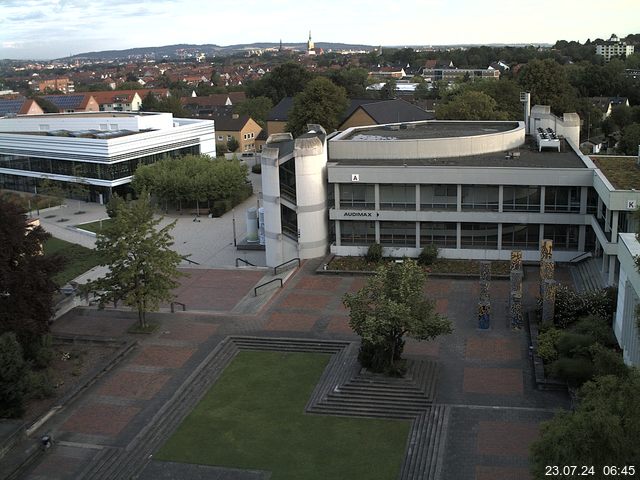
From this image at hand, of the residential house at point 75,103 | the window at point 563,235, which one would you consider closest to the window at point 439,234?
the window at point 563,235

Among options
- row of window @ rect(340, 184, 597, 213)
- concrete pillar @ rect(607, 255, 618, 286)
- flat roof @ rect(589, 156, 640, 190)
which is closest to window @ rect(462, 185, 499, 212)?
row of window @ rect(340, 184, 597, 213)

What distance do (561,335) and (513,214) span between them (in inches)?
528

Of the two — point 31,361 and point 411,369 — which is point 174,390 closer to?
point 31,361

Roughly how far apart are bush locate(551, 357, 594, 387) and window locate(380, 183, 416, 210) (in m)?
17.1

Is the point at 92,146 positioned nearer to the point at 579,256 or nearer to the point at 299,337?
the point at 299,337

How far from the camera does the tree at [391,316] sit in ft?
81.0

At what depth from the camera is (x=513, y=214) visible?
126ft

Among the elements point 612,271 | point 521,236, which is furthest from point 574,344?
point 521,236

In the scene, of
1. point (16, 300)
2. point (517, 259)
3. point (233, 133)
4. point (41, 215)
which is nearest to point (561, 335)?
point (517, 259)

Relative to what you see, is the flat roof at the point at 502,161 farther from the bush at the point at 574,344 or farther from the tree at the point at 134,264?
the bush at the point at 574,344

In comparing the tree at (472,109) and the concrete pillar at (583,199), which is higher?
the tree at (472,109)

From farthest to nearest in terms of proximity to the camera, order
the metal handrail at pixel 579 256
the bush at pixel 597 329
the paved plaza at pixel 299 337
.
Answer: the metal handrail at pixel 579 256, the bush at pixel 597 329, the paved plaza at pixel 299 337

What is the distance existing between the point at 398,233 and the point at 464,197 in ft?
13.6

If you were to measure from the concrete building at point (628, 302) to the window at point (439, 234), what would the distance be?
46.1 feet
